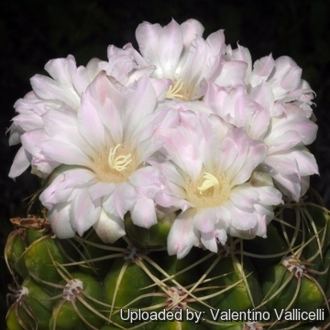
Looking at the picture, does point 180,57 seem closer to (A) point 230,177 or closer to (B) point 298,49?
(A) point 230,177

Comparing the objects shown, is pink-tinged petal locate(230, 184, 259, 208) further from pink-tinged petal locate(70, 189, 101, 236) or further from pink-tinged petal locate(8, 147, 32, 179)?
pink-tinged petal locate(8, 147, 32, 179)

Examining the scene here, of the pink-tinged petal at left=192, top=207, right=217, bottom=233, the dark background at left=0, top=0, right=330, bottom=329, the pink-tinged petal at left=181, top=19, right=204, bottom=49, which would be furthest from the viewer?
the dark background at left=0, top=0, right=330, bottom=329

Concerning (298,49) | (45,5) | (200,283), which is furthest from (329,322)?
(45,5)

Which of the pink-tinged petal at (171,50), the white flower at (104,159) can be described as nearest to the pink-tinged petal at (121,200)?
the white flower at (104,159)

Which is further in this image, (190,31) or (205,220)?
(190,31)

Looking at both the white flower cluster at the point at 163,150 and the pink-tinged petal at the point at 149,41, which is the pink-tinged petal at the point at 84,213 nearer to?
the white flower cluster at the point at 163,150

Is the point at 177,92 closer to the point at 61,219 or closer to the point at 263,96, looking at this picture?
the point at 263,96

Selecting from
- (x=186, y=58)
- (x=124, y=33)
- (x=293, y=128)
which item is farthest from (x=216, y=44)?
(x=124, y=33)

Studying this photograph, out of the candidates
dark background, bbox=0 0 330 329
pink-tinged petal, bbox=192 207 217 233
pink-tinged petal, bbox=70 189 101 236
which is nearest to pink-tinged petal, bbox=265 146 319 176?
pink-tinged petal, bbox=192 207 217 233
